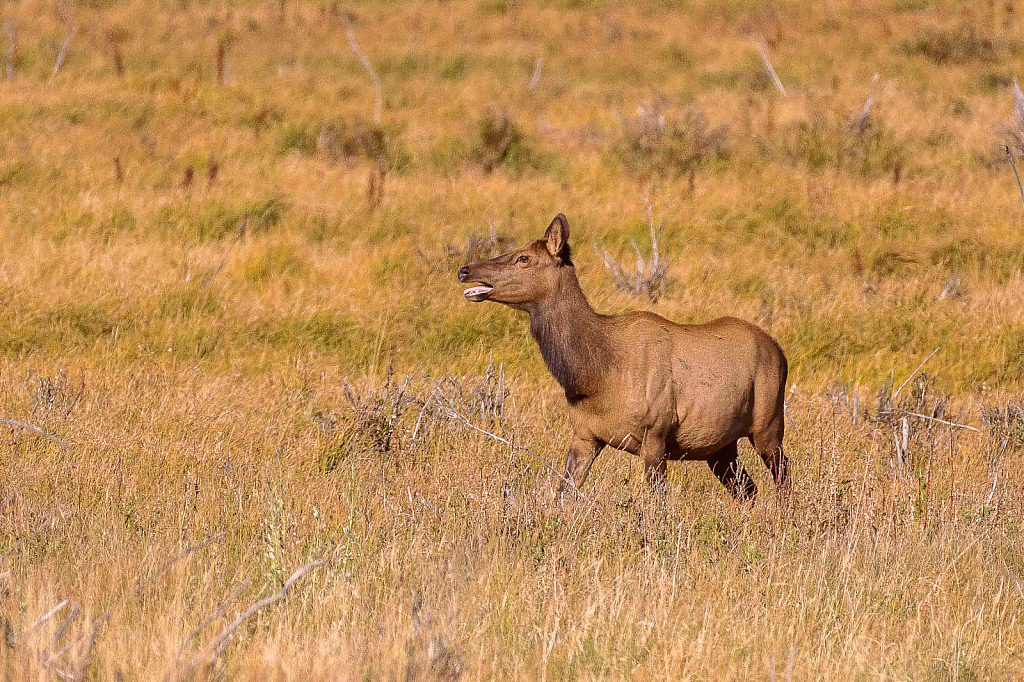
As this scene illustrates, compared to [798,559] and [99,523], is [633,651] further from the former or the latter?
[99,523]

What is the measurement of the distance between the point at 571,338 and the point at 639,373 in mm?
420

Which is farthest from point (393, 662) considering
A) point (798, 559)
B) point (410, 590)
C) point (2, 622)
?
point (798, 559)

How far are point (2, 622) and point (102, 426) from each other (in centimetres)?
303

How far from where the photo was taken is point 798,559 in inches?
209

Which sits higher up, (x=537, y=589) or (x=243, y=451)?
(x=537, y=589)

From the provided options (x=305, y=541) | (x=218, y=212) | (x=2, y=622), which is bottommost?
(x=218, y=212)

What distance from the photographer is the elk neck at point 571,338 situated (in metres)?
6.40

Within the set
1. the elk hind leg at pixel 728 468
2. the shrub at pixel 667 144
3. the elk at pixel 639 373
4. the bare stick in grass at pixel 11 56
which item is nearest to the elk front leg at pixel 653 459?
the elk at pixel 639 373

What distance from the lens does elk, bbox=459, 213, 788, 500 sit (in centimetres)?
636

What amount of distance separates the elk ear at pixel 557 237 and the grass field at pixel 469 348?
3.65 ft

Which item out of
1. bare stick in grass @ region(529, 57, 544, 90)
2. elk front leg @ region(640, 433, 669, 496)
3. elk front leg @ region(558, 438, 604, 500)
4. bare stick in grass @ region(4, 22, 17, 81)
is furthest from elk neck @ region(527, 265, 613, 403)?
bare stick in grass @ region(4, 22, 17, 81)

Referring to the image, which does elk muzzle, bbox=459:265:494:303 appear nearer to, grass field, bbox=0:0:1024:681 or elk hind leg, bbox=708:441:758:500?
grass field, bbox=0:0:1024:681

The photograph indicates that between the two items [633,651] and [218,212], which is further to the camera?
[218,212]

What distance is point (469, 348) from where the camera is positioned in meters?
10.2
